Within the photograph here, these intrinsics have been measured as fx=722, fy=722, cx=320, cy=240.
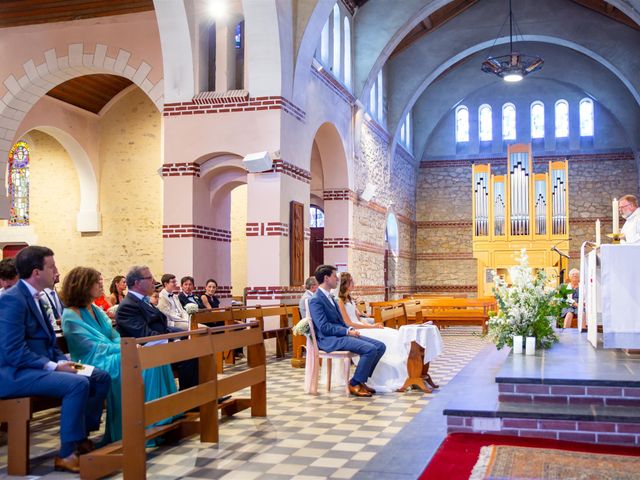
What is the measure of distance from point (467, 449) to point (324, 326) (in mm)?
2852

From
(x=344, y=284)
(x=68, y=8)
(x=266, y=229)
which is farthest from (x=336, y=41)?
(x=344, y=284)

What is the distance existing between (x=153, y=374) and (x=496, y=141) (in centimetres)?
2026

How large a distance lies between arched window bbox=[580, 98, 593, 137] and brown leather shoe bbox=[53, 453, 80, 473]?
21.5m

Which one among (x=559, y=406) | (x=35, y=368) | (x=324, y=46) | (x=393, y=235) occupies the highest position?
(x=324, y=46)

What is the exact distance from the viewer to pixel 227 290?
13430 mm

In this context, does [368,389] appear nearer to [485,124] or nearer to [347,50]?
[347,50]

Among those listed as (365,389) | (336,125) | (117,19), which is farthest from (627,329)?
(117,19)

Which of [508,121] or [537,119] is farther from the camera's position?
[508,121]

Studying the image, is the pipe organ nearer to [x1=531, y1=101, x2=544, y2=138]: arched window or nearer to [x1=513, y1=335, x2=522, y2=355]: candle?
[x1=531, y1=101, x2=544, y2=138]: arched window

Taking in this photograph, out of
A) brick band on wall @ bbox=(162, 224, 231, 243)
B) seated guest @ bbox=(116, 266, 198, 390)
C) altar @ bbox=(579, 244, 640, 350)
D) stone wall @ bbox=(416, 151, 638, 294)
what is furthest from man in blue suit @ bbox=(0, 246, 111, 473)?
stone wall @ bbox=(416, 151, 638, 294)

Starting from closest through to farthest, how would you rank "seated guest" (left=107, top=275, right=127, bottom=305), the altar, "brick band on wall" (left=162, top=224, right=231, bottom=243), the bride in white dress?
1. the altar
2. the bride in white dress
3. "seated guest" (left=107, top=275, right=127, bottom=305)
4. "brick band on wall" (left=162, top=224, right=231, bottom=243)

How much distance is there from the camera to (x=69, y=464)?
457 cm

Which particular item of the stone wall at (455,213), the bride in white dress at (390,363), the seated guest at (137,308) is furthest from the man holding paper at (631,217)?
the stone wall at (455,213)

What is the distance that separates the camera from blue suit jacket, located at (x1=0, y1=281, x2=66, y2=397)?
179 inches
